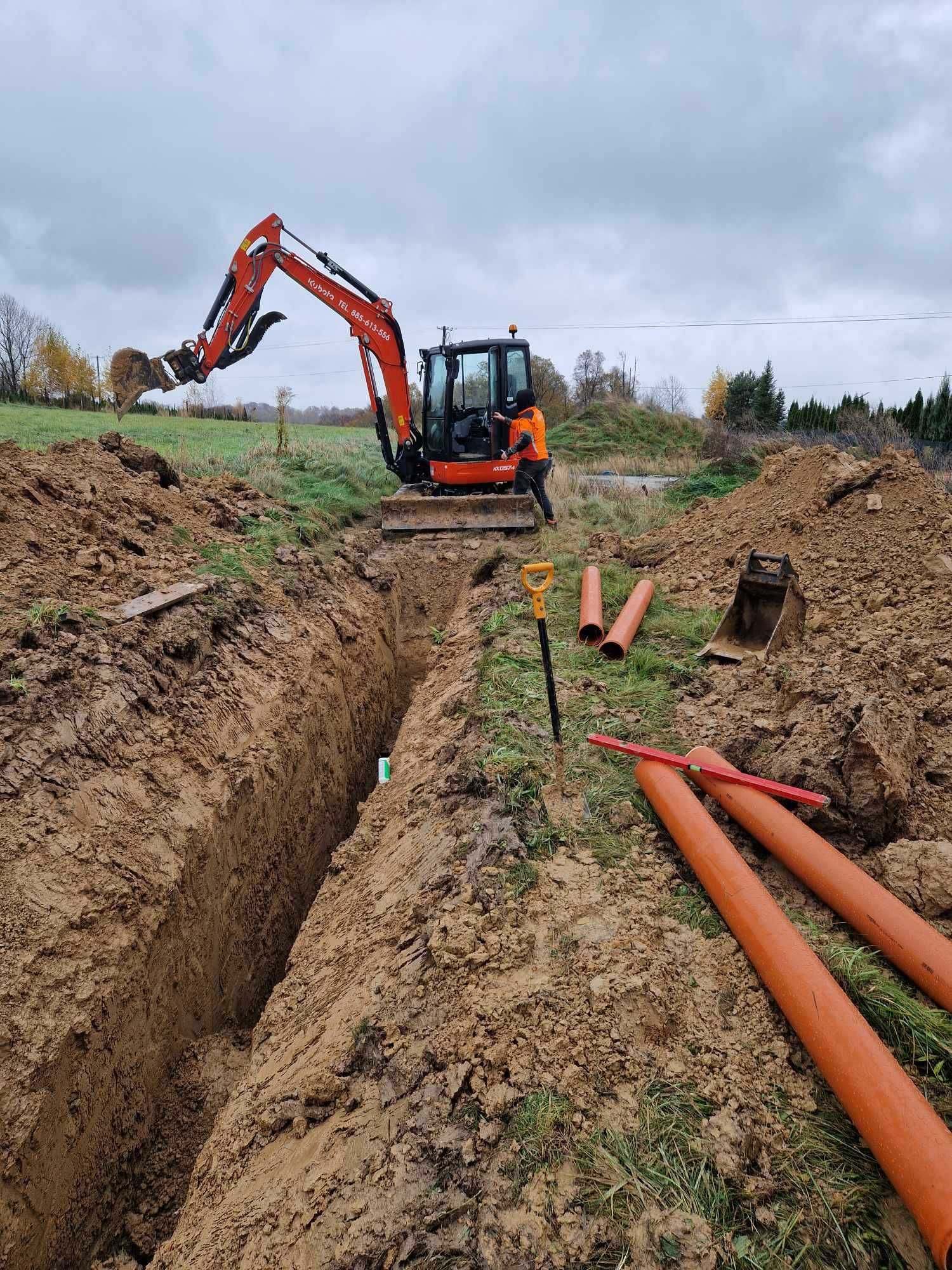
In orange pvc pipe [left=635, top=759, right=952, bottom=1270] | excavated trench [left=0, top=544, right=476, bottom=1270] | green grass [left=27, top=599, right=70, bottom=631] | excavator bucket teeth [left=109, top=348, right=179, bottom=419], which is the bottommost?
excavated trench [left=0, top=544, right=476, bottom=1270]

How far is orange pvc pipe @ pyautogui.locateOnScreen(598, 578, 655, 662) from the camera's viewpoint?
5988 mm

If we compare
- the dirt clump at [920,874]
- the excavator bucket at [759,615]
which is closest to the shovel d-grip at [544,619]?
the dirt clump at [920,874]

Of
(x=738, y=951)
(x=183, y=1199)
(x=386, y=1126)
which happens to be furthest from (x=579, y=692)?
(x=183, y=1199)

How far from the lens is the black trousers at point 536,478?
1128cm

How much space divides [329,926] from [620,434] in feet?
79.5

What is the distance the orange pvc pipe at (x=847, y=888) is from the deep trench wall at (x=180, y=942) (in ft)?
9.91

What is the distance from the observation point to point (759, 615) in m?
6.43

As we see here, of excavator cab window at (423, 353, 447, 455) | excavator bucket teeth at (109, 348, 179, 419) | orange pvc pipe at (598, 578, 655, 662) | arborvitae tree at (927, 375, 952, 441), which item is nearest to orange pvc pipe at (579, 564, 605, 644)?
orange pvc pipe at (598, 578, 655, 662)

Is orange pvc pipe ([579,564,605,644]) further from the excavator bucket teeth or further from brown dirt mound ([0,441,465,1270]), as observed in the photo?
the excavator bucket teeth

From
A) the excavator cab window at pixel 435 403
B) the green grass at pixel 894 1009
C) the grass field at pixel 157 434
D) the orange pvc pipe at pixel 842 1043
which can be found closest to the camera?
the orange pvc pipe at pixel 842 1043

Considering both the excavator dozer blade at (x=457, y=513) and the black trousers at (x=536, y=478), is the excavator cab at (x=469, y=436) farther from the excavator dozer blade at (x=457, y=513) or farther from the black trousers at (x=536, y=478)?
the black trousers at (x=536, y=478)

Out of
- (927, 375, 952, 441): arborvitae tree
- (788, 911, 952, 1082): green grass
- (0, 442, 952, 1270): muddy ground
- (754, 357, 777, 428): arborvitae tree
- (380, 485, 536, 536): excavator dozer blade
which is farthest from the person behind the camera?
(754, 357, 777, 428): arborvitae tree

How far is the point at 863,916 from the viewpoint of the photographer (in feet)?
9.57

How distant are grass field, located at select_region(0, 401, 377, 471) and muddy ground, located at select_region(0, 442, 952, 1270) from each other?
20.0ft
